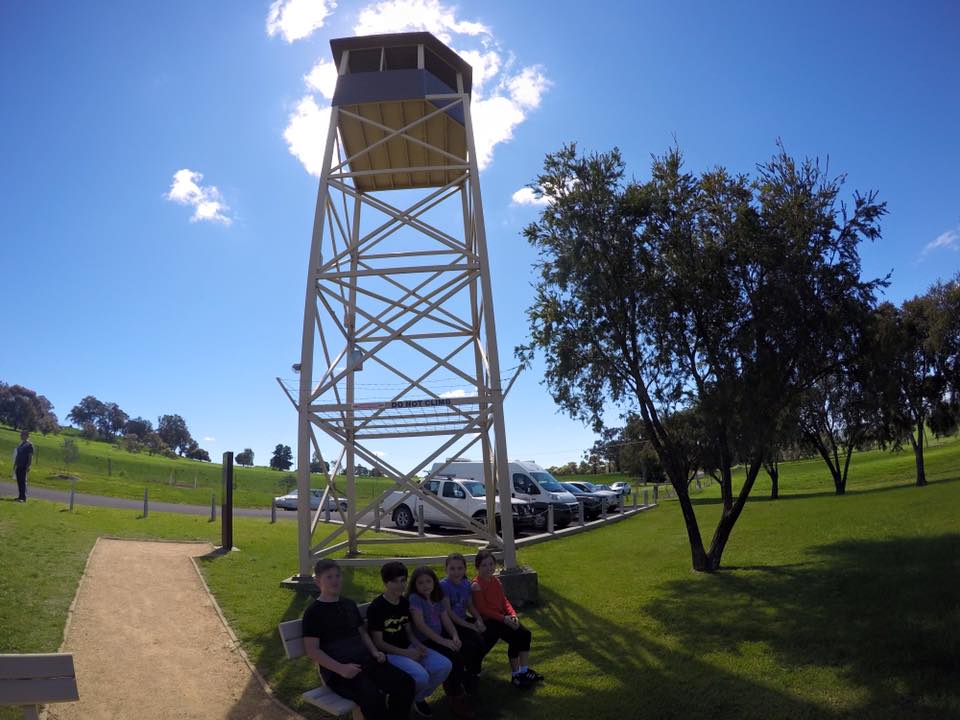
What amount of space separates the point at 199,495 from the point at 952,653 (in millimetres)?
30962

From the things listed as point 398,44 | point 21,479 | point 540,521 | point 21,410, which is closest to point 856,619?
point 398,44

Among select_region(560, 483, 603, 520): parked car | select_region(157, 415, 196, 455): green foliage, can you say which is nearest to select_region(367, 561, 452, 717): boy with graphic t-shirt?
select_region(560, 483, 603, 520): parked car

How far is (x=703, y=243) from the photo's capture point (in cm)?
1129

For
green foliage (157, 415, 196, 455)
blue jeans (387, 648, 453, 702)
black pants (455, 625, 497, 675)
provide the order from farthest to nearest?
1. green foliage (157, 415, 196, 455)
2. black pants (455, 625, 497, 675)
3. blue jeans (387, 648, 453, 702)

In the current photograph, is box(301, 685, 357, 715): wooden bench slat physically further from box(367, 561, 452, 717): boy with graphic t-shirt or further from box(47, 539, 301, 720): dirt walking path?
box(47, 539, 301, 720): dirt walking path

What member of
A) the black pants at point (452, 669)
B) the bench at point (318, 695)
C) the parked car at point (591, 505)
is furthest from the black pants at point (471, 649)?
the parked car at point (591, 505)

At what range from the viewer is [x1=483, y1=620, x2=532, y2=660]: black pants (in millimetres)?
5996

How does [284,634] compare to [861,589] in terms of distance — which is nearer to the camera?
[284,634]

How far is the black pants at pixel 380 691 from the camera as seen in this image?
4.56 m

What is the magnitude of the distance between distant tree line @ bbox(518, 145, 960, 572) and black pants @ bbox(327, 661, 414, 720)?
7536mm

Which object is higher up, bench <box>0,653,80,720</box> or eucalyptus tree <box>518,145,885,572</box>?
eucalyptus tree <box>518,145,885,572</box>

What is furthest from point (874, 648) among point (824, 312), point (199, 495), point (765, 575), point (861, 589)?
point (199, 495)

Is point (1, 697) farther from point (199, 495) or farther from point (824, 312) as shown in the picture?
point (199, 495)

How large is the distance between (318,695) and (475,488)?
15361 mm
